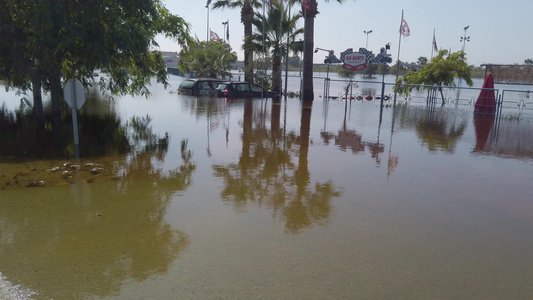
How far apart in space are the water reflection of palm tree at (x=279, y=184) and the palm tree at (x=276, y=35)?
18987 mm

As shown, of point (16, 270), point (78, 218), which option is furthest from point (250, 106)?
point (16, 270)

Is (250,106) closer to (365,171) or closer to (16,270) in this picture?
(365,171)

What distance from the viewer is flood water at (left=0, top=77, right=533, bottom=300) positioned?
4230mm

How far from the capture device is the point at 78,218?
588 cm

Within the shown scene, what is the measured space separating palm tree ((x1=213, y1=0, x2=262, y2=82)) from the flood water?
2155cm

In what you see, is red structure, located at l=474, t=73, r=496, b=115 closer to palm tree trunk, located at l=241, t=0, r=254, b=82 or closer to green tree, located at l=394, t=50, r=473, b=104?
green tree, located at l=394, t=50, r=473, b=104

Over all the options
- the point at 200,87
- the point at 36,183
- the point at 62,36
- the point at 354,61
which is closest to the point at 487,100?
the point at 354,61

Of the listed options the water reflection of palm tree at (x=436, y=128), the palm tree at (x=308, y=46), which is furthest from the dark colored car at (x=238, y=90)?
the water reflection of palm tree at (x=436, y=128)

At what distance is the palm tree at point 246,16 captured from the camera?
31703mm

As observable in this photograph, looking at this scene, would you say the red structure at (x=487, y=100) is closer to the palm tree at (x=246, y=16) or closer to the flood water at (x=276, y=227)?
the flood water at (x=276, y=227)

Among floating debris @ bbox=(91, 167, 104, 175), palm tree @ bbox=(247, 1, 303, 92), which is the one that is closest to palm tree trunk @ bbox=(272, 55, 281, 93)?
palm tree @ bbox=(247, 1, 303, 92)

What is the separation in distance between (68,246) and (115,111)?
14753 millimetres

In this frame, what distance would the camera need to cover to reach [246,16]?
32875 millimetres

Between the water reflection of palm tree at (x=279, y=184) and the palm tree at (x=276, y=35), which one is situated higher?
the palm tree at (x=276, y=35)
